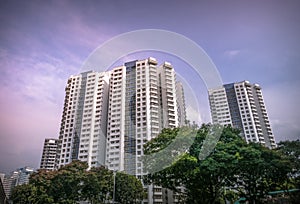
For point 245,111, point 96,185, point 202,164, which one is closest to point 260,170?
point 202,164

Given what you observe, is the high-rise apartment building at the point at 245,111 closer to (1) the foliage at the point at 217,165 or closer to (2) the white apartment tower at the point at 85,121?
(2) the white apartment tower at the point at 85,121

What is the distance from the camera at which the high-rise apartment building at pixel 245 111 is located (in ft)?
150

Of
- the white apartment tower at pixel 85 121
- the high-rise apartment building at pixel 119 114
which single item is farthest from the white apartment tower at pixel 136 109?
the white apartment tower at pixel 85 121

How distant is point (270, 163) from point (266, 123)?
1630 inches

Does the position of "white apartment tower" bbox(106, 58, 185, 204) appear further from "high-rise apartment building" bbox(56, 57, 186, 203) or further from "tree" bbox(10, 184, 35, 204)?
"tree" bbox(10, 184, 35, 204)

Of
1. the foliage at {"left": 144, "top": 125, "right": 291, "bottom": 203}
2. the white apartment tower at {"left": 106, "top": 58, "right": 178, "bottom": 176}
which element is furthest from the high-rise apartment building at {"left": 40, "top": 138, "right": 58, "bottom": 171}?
the foliage at {"left": 144, "top": 125, "right": 291, "bottom": 203}

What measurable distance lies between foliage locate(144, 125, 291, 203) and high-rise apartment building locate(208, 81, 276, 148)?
32.6m

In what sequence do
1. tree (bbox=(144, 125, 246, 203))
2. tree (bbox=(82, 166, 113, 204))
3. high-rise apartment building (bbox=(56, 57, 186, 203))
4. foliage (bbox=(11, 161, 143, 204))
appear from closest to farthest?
tree (bbox=(144, 125, 246, 203)) < foliage (bbox=(11, 161, 143, 204)) < tree (bbox=(82, 166, 113, 204)) < high-rise apartment building (bbox=(56, 57, 186, 203))

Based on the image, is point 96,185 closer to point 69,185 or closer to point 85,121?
point 69,185

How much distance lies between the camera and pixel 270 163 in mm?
11820

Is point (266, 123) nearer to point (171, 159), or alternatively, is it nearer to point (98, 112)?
point (98, 112)

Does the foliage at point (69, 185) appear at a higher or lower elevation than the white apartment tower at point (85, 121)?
lower

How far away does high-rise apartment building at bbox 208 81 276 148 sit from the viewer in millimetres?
45656

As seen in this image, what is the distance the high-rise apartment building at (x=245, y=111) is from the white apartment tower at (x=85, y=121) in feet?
76.1
